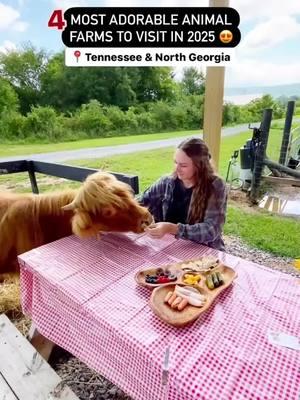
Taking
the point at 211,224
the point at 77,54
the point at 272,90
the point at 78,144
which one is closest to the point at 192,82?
the point at 272,90

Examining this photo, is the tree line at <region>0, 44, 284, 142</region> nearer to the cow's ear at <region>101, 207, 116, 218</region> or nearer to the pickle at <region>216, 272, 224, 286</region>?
the cow's ear at <region>101, 207, 116, 218</region>

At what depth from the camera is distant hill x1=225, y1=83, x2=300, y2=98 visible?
223cm

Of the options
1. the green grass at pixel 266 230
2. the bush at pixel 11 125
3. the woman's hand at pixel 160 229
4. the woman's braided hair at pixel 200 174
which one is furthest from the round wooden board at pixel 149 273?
the green grass at pixel 266 230


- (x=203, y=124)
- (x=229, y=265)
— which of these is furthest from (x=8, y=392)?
(x=203, y=124)

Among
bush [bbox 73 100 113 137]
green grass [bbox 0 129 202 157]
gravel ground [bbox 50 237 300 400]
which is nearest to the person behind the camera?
gravel ground [bbox 50 237 300 400]

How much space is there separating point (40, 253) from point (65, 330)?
356 millimetres

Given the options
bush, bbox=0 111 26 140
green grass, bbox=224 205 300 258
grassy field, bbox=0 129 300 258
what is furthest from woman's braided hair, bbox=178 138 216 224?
green grass, bbox=224 205 300 258

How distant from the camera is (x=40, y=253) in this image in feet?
3.85

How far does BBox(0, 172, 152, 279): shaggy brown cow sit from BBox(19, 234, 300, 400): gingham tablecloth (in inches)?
4.4

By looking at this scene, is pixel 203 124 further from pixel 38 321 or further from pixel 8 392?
pixel 8 392

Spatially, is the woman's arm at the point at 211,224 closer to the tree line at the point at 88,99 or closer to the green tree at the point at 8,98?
the tree line at the point at 88,99

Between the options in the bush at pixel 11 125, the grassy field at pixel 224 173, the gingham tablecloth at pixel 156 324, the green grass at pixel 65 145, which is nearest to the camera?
the gingham tablecloth at pixel 156 324

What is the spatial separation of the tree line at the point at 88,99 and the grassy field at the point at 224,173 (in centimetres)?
22

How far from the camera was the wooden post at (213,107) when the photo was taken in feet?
6.63
